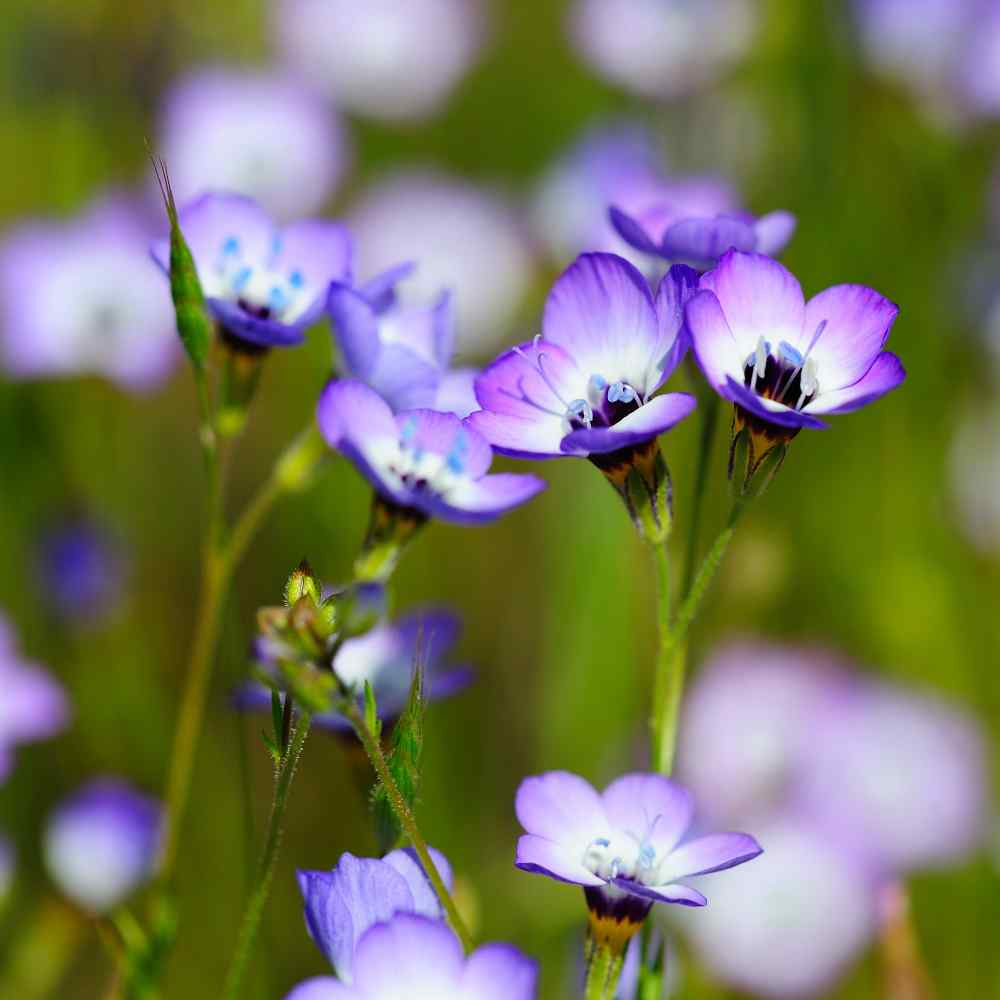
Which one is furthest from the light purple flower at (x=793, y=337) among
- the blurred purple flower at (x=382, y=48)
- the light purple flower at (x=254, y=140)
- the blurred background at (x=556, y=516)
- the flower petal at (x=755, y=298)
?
the blurred purple flower at (x=382, y=48)

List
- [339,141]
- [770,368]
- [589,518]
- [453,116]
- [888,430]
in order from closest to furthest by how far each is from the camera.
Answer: [770,368] → [589,518] → [888,430] → [339,141] → [453,116]

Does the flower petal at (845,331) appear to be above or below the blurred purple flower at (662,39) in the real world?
below

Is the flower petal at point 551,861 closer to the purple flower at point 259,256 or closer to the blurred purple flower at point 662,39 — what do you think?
the purple flower at point 259,256

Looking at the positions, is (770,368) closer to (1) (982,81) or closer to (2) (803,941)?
(2) (803,941)

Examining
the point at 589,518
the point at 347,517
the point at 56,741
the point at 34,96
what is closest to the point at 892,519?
the point at 589,518

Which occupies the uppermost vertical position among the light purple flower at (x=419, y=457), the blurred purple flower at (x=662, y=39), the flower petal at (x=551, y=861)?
the blurred purple flower at (x=662, y=39)

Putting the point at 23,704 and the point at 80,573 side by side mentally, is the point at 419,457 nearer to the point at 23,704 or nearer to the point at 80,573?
the point at 23,704

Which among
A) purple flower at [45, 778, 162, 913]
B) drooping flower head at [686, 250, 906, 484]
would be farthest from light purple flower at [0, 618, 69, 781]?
drooping flower head at [686, 250, 906, 484]
